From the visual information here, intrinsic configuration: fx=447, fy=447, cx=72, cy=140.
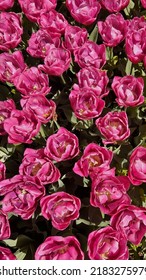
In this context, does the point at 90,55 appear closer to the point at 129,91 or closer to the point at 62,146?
the point at 129,91

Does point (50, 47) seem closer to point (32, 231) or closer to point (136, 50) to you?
point (136, 50)

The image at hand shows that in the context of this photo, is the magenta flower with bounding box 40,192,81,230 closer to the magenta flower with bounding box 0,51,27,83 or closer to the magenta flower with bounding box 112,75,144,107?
the magenta flower with bounding box 112,75,144,107

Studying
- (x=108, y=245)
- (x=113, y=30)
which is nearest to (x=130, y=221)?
(x=108, y=245)

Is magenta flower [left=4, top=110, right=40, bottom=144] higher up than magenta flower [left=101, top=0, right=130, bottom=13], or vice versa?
magenta flower [left=101, top=0, right=130, bottom=13]

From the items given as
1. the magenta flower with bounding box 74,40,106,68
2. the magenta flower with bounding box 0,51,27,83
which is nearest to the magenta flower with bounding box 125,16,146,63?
the magenta flower with bounding box 74,40,106,68

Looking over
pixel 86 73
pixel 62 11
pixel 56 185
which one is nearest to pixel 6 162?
pixel 56 185

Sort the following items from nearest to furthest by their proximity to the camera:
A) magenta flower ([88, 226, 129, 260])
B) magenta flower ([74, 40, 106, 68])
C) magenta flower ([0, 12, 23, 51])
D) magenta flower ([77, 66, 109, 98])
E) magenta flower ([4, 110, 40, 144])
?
magenta flower ([88, 226, 129, 260])
magenta flower ([4, 110, 40, 144])
magenta flower ([77, 66, 109, 98])
magenta flower ([74, 40, 106, 68])
magenta flower ([0, 12, 23, 51])

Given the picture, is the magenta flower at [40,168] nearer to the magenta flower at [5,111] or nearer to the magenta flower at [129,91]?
the magenta flower at [5,111]

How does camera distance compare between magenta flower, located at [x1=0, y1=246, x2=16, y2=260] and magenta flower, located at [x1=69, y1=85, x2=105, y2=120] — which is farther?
magenta flower, located at [x1=69, y1=85, x2=105, y2=120]

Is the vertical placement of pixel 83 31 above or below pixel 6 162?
above
